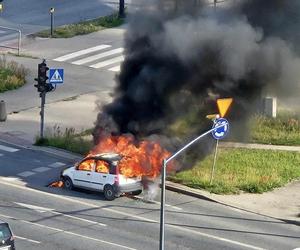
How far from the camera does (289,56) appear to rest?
3712 cm

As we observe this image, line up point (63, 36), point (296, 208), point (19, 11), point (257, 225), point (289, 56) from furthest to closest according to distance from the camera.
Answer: point (19, 11), point (63, 36), point (289, 56), point (296, 208), point (257, 225)

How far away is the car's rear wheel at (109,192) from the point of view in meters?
32.1

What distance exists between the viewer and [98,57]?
59750 mm

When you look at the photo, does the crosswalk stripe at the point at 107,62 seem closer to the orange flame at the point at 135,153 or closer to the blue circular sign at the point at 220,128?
the orange flame at the point at 135,153

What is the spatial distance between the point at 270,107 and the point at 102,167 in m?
14.6

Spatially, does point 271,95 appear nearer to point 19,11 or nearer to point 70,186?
point 70,186

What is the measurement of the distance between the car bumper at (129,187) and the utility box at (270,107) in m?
12.8

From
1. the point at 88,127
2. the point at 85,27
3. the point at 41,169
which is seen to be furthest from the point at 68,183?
the point at 85,27

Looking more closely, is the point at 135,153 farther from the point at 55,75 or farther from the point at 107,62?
the point at 107,62

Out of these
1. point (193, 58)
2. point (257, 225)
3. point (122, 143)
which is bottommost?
point (257, 225)

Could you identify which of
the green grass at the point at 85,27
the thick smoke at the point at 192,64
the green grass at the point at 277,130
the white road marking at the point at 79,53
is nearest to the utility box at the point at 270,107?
the green grass at the point at 277,130

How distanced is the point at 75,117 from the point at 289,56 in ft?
43.3

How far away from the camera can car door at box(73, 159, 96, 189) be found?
1297 inches

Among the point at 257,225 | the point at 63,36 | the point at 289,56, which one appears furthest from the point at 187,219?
the point at 63,36
